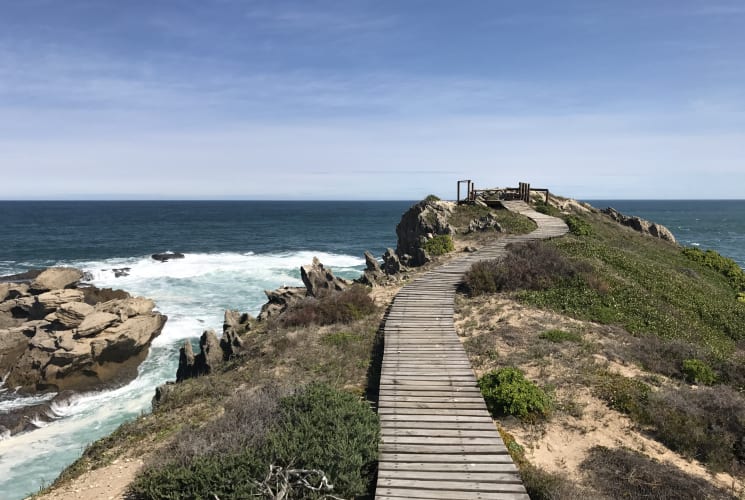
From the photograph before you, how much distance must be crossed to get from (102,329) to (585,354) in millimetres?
27042

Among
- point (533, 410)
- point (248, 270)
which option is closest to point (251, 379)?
point (533, 410)

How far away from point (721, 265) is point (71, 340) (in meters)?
44.1

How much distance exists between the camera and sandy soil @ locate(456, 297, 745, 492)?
9.55 meters

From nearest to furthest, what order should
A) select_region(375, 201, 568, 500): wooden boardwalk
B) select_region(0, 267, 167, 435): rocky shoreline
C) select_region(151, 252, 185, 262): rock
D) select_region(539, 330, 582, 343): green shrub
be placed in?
select_region(375, 201, 568, 500): wooden boardwalk → select_region(539, 330, 582, 343): green shrub → select_region(0, 267, 167, 435): rocky shoreline → select_region(151, 252, 185, 262): rock

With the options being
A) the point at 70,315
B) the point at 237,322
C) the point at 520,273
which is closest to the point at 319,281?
the point at 237,322

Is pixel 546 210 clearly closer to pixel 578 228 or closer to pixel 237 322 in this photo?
pixel 578 228

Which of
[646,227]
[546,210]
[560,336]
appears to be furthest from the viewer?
[646,227]

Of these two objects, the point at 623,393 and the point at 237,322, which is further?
the point at 237,322

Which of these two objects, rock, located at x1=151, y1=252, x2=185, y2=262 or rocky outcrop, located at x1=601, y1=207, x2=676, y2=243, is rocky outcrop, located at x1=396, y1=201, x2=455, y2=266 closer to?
rocky outcrop, located at x1=601, y1=207, x2=676, y2=243

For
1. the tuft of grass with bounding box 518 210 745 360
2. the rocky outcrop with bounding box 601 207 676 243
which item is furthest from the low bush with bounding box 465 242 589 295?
the rocky outcrop with bounding box 601 207 676 243

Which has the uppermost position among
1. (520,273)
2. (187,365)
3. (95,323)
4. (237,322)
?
(520,273)

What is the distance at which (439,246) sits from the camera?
28328mm

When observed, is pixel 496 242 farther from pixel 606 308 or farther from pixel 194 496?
pixel 194 496

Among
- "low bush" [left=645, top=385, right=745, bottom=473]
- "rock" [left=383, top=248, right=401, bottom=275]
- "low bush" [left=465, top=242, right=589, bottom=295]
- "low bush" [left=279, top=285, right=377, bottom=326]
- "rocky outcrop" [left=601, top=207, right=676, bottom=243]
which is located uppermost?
"rocky outcrop" [left=601, top=207, right=676, bottom=243]
